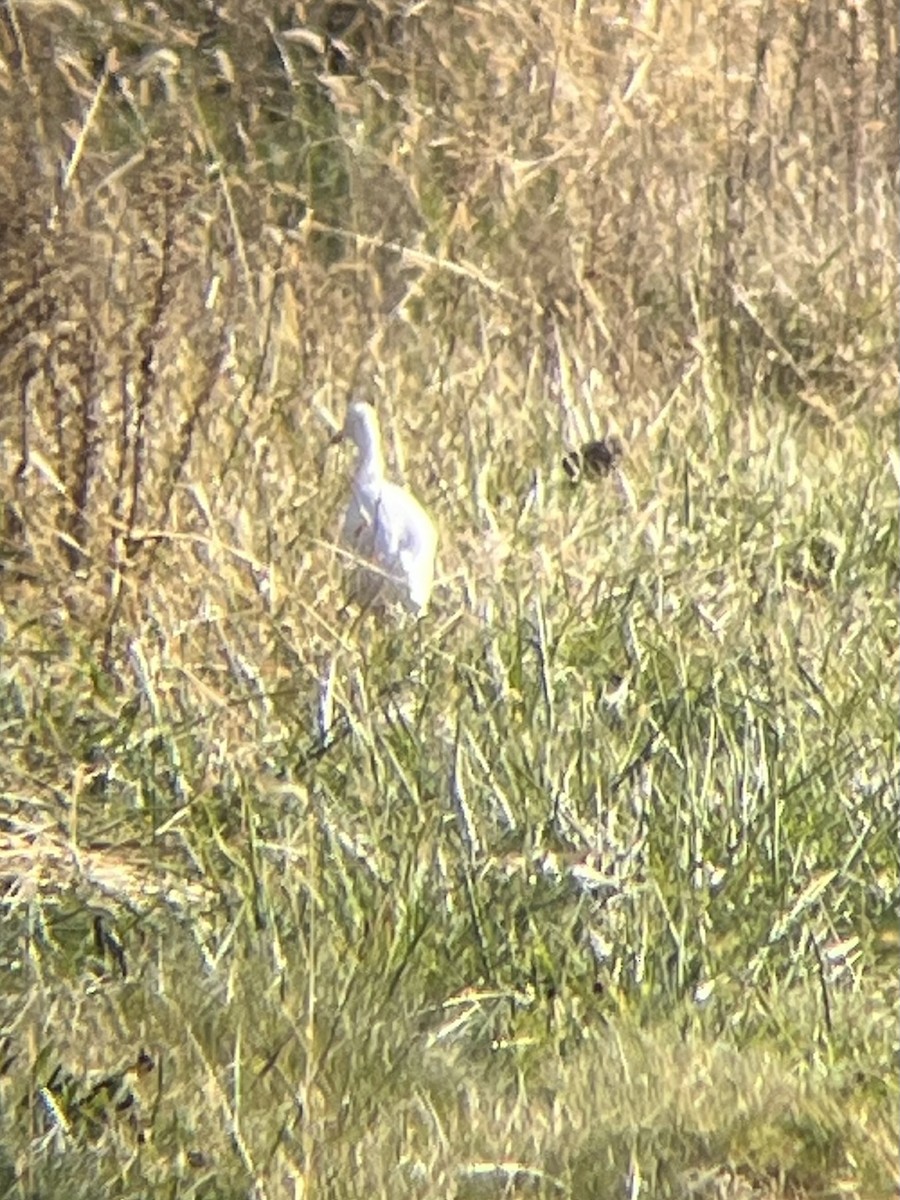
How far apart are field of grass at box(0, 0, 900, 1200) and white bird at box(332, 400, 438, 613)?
6 cm

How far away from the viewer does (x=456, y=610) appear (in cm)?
365

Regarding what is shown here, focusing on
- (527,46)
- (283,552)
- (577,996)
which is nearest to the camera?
(577,996)

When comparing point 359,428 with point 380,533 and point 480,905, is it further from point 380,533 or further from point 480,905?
point 480,905

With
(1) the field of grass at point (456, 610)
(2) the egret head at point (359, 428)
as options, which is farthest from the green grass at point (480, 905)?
(2) the egret head at point (359, 428)

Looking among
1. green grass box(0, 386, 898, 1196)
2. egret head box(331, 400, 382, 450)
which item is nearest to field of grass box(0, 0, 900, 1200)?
green grass box(0, 386, 898, 1196)

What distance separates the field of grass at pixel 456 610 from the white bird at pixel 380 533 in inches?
2.5

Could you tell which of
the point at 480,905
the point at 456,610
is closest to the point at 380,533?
the point at 456,610

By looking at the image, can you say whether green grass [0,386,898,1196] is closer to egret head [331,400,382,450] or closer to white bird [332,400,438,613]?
white bird [332,400,438,613]

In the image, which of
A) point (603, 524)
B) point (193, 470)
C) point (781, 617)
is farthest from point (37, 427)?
point (781, 617)

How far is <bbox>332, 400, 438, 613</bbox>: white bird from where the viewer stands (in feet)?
12.1

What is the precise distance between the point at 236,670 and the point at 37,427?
0.65m

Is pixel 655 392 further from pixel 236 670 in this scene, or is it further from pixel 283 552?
pixel 236 670

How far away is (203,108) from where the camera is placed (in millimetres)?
4191

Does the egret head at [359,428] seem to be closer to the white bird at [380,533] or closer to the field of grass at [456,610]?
the white bird at [380,533]
